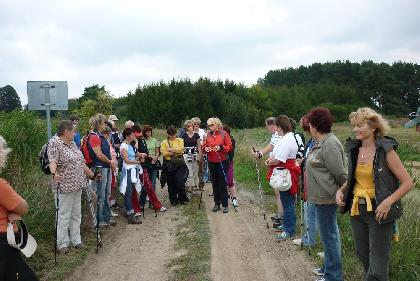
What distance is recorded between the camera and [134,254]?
6.83 meters

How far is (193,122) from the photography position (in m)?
11.2

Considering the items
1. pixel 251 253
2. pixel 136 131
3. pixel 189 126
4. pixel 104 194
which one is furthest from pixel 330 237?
pixel 189 126

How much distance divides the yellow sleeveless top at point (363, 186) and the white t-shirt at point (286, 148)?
268 centimetres

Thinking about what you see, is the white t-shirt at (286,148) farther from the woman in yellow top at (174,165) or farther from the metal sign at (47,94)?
the metal sign at (47,94)

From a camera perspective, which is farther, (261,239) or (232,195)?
(232,195)

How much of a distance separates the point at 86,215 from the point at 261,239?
3.34 meters

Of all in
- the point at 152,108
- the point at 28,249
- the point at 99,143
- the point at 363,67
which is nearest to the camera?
the point at 28,249

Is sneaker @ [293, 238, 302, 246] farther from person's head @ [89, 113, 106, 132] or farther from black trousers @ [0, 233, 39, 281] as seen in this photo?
black trousers @ [0, 233, 39, 281]

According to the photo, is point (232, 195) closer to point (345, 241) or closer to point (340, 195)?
point (345, 241)

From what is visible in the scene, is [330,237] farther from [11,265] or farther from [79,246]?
[79,246]

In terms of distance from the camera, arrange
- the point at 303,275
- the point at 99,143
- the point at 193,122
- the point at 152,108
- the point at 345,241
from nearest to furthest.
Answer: the point at 303,275 < the point at 345,241 < the point at 99,143 < the point at 193,122 < the point at 152,108

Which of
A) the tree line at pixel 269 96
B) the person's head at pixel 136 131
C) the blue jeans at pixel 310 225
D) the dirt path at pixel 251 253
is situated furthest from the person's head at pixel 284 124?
the tree line at pixel 269 96

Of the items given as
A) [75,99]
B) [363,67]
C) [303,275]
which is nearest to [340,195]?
[303,275]

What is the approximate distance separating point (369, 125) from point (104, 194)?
560 cm
